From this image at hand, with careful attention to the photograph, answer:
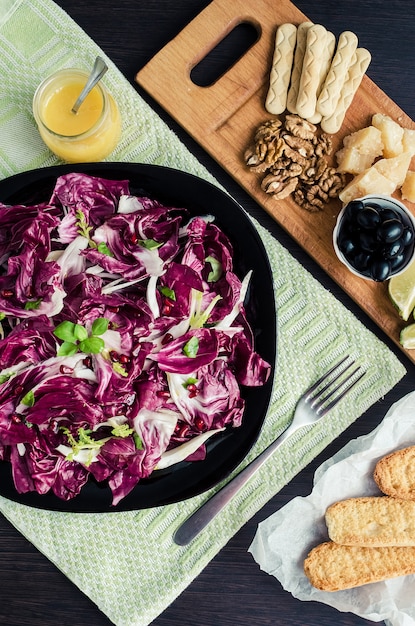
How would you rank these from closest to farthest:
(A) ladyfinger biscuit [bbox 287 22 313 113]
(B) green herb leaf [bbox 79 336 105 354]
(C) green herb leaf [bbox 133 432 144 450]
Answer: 1. (B) green herb leaf [bbox 79 336 105 354]
2. (C) green herb leaf [bbox 133 432 144 450]
3. (A) ladyfinger biscuit [bbox 287 22 313 113]

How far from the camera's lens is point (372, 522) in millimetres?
2064

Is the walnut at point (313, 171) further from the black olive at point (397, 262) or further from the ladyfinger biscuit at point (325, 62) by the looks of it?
the black olive at point (397, 262)

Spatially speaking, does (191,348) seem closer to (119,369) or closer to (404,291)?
(119,369)

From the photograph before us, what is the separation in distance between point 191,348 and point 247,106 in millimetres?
917

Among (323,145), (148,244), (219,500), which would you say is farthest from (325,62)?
(219,500)

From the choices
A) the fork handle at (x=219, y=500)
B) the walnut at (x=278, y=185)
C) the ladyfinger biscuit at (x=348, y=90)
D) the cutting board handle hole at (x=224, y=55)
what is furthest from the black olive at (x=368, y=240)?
the cutting board handle hole at (x=224, y=55)

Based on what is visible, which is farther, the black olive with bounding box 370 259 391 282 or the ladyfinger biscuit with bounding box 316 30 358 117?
the ladyfinger biscuit with bounding box 316 30 358 117

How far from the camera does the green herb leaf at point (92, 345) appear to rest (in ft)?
5.54

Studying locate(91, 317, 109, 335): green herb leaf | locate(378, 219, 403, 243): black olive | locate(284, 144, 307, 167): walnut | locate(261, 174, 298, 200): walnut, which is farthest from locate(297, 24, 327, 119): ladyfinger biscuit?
locate(91, 317, 109, 335): green herb leaf

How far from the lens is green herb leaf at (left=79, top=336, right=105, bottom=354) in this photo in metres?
1.69

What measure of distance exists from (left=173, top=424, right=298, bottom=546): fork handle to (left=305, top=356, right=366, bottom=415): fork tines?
110mm

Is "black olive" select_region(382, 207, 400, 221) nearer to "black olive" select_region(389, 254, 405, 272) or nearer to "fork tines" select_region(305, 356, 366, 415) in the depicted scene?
"black olive" select_region(389, 254, 405, 272)

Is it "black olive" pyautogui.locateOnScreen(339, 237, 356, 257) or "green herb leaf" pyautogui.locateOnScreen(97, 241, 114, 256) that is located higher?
"green herb leaf" pyautogui.locateOnScreen(97, 241, 114, 256)

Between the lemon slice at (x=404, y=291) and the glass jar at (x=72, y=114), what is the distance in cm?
103
